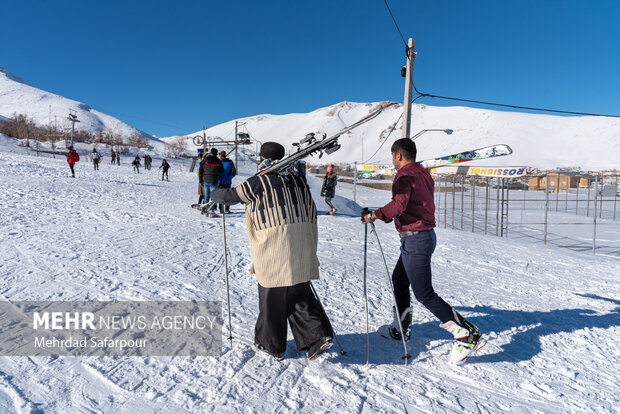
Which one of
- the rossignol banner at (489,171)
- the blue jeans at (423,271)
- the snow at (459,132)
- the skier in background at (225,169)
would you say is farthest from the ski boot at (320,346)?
the snow at (459,132)

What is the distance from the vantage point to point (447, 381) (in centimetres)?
244

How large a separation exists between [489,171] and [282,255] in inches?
478

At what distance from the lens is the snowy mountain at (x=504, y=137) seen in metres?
94.9

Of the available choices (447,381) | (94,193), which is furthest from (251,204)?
(94,193)

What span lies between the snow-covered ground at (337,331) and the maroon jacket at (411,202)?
3.73ft

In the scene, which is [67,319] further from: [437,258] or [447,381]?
[437,258]

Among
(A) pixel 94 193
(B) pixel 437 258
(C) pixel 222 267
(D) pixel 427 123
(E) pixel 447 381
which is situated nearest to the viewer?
(E) pixel 447 381

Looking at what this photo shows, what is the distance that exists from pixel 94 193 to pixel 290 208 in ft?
39.1

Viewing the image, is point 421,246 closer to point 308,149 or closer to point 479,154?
point 308,149

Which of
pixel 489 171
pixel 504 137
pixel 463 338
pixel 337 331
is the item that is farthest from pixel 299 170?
pixel 504 137

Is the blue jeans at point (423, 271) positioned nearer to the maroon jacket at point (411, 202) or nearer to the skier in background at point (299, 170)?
the maroon jacket at point (411, 202)

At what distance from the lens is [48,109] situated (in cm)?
12138

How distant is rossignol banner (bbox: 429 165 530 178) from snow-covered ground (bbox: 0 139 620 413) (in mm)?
4076

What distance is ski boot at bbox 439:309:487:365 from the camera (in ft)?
8.43
